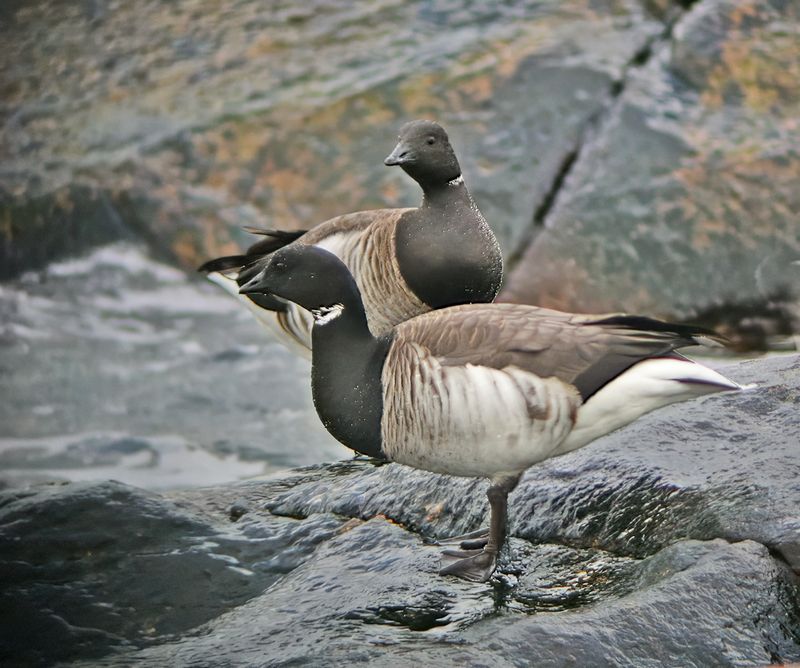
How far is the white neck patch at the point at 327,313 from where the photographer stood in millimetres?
5031

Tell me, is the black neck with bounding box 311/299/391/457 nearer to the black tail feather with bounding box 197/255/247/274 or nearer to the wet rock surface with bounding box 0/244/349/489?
the black tail feather with bounding box 197/255/247/274

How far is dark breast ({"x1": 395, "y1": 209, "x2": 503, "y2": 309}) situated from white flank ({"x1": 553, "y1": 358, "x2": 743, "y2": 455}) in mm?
1705

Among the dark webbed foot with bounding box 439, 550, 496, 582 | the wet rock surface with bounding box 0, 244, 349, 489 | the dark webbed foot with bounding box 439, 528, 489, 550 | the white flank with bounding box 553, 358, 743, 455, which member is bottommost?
the wet rock surface with bounding box 0, 244, 349, 489

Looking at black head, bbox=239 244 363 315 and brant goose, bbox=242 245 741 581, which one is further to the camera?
black head, bbox=239 244 363 315

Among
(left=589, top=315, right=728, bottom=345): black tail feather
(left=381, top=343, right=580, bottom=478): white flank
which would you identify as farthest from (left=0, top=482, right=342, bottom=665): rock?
(left=589, top=315, right=728, bottom=345): black tail feather

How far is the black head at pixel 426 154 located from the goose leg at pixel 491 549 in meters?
2.14

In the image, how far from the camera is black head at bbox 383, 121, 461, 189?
632cm

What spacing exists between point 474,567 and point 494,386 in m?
0.72

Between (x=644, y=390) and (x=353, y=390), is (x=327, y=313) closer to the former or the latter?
(x=353, y=390)

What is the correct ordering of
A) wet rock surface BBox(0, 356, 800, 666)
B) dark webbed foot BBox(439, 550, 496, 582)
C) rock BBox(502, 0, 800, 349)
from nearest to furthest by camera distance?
wet rock surface BBox(0, 356, 800, 666), dark webbed foot BBox(439, 550, 496, 582), rock BBox(502, 0, 800, 349)

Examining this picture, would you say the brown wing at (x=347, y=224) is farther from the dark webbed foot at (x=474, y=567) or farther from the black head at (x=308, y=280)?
the dark webbed foot at (x=474, y=567)

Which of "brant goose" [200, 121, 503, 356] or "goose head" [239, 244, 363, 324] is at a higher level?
"goose head" [239, 244, 363, 324]

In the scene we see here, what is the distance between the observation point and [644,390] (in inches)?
181

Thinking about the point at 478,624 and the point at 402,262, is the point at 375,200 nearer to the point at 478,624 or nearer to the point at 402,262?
the point at 402,262
